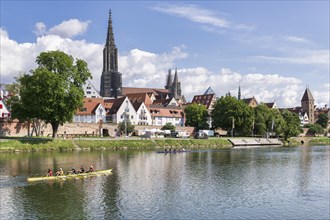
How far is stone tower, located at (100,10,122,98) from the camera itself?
194212 mm

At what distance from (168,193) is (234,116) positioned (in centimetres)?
8872

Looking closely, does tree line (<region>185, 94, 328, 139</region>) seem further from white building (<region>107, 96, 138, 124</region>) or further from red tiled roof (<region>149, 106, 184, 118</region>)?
white building (<region>107, 96, 138, 124</region>)

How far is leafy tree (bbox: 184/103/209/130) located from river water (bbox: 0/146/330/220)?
79.3 m

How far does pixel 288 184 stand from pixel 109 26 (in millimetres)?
167111

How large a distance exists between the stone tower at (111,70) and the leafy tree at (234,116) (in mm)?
76016

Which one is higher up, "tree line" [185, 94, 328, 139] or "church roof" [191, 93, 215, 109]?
"church roof" [191, 93, 215, 109]

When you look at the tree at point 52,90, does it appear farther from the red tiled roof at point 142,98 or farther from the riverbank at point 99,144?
the red tiled roof at point 142,98

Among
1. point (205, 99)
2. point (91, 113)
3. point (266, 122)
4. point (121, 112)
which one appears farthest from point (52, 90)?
point (205, 99)

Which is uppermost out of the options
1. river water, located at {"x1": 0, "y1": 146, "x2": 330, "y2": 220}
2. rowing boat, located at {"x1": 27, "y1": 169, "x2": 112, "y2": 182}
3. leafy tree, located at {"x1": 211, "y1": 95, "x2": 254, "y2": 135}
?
leafy tree, located at {"x1": 211, "y1": 95, "x2": 254, "y2": 135}

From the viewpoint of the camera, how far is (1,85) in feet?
325

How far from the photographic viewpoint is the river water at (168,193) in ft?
98.7

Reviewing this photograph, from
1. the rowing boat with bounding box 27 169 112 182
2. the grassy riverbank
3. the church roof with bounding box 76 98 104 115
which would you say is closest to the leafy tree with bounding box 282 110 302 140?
the grassy riverbank

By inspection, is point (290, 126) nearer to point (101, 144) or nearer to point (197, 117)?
point (197, 117)

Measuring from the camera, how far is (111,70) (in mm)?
195750
